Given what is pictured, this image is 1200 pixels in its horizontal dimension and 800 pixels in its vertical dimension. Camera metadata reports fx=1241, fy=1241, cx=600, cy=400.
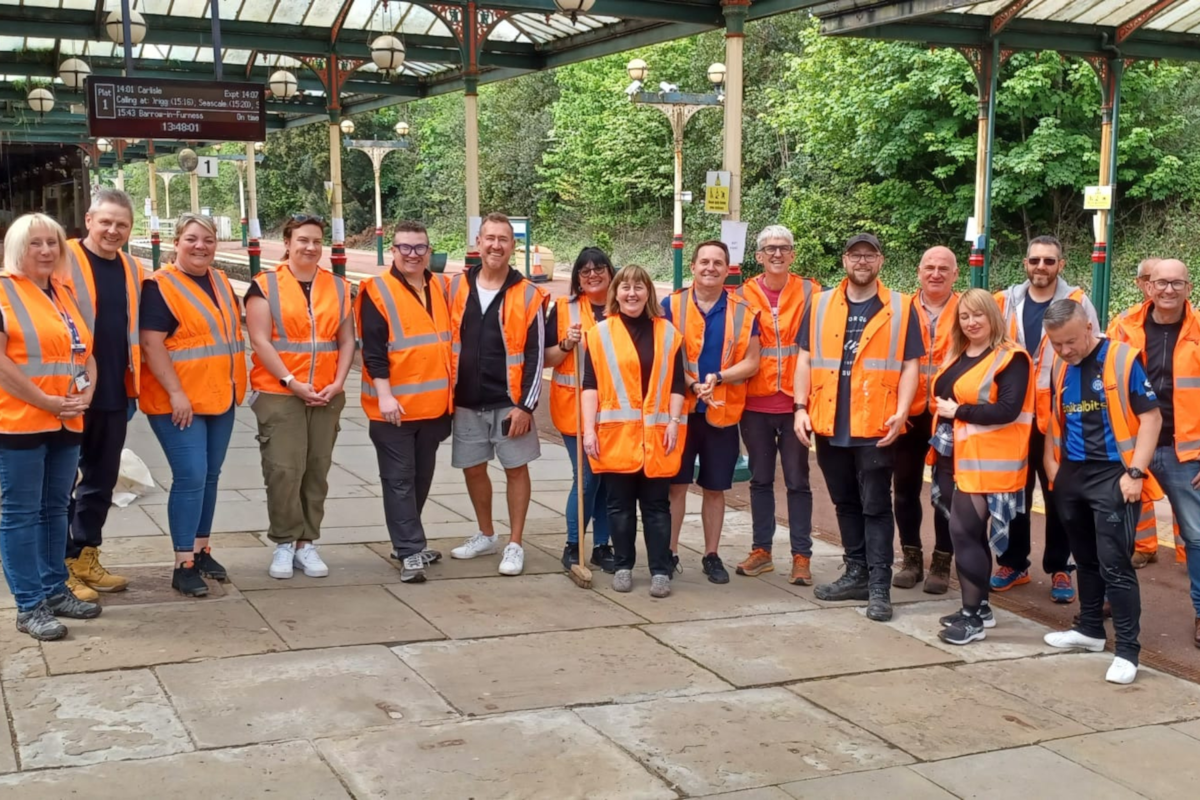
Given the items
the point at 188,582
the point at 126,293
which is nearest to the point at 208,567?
the point at 188,582

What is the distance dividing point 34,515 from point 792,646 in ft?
10.5

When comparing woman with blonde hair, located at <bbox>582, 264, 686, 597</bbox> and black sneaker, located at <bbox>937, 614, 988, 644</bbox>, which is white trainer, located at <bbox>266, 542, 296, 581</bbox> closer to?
woman with blonde hair, located at <bbox>582, 264, 686, 597</bbox>

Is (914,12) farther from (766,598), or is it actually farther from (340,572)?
(340,572)

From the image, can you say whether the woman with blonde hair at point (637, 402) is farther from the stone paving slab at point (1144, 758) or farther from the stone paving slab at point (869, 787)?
the stone paving slab at point (1144, 758)

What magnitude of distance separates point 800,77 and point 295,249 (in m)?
24.5

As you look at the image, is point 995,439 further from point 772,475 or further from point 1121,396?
point 772,475

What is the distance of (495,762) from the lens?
4.01m

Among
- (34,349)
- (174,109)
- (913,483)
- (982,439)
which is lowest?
(913,483)

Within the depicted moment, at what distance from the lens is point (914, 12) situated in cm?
1069

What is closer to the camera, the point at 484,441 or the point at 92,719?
the point at 92,719

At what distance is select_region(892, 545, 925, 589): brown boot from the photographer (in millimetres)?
6395

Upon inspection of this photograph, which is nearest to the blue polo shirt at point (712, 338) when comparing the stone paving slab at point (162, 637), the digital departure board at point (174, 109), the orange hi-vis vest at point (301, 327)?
the orange hi-vis vest at point (301, 327)

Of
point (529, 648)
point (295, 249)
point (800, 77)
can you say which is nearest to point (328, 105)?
point (800, 77)

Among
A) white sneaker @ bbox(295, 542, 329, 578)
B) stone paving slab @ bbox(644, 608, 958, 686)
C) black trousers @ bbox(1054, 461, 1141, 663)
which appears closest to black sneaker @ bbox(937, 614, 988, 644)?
stone paving slab @ bbox(644, 608, 958, 686)
